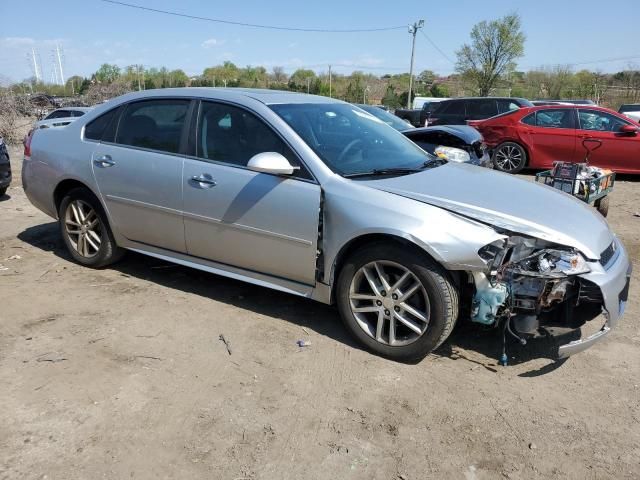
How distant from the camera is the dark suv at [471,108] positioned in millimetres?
15227

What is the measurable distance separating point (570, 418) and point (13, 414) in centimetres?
305

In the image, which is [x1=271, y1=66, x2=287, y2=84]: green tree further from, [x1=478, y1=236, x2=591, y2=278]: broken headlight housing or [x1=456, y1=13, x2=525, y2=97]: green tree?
[x1=478, y1=236, x2=591, y2=278]: broken headlight housing

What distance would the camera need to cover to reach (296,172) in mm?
3629

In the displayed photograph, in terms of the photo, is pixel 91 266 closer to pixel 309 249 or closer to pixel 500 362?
pixel 309 249

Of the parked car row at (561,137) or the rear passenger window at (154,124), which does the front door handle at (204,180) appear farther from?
the parked car row at (561,137)

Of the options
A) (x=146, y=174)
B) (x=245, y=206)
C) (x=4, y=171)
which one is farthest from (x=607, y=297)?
(x=4, y=171)

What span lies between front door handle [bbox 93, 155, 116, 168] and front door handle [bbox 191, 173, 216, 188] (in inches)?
38.6

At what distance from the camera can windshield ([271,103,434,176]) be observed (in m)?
3.76

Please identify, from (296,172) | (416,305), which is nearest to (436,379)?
(416,305)

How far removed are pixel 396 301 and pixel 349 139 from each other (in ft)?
4.54

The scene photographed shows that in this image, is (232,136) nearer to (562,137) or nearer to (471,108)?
(562,137)

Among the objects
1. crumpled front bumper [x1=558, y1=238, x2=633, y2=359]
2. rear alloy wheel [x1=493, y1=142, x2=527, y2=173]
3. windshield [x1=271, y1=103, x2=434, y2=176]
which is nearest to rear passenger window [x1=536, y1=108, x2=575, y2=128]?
rear alloy wheel [x1=493, y1=142, x2=527, y2=173]

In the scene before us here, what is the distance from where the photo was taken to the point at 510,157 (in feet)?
37.6

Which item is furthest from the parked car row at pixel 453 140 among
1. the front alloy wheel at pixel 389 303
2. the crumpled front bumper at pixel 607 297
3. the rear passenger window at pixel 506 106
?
the rear passenger window at pixel 506 106
